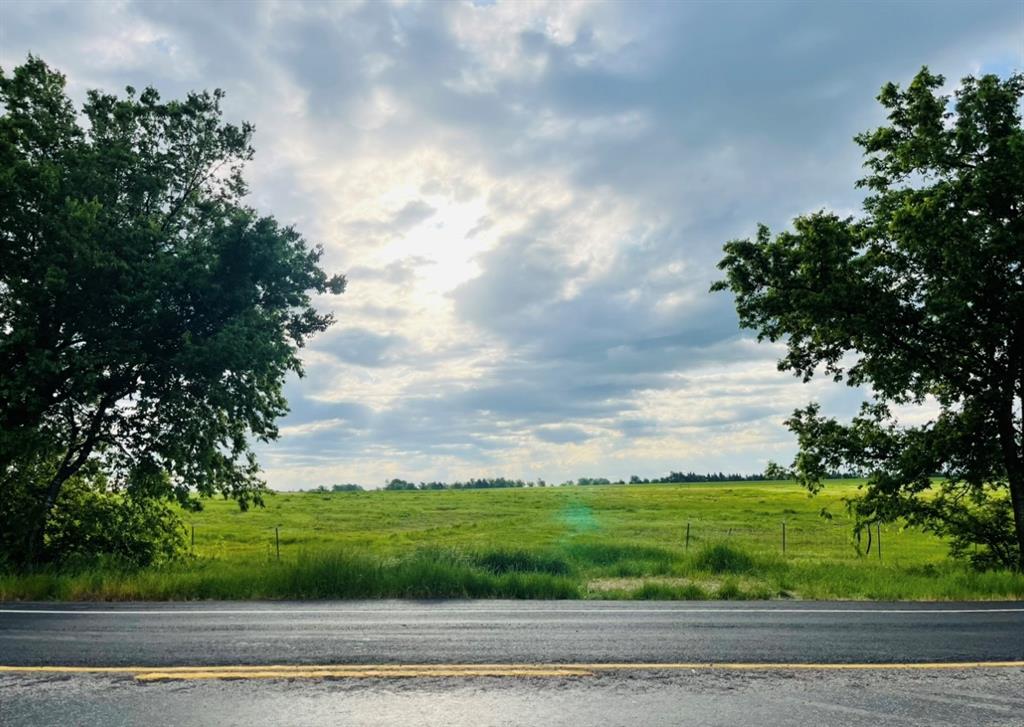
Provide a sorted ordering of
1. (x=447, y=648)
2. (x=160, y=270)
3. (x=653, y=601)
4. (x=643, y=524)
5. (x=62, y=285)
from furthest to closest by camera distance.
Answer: (x=643, y=524), (x=160, y=270), (x=62, y=285), (x=653, y=601), (x=447, y=648)

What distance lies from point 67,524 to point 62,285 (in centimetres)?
702

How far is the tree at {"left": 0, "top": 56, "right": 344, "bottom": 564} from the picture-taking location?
1778cm

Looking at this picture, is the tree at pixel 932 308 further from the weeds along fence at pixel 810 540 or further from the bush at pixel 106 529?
the bush at pixel 106 529

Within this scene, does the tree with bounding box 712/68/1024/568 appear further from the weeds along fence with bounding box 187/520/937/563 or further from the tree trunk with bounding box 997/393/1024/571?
the weeds along fence with bounding box 187/520/937/563

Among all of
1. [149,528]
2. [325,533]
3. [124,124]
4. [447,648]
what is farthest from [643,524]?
[447,648]

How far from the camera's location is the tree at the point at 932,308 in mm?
17891

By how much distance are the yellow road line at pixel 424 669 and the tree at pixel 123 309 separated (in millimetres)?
12394

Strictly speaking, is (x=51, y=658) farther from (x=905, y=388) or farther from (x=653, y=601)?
(x=905, y=388)

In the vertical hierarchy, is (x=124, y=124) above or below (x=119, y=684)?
above

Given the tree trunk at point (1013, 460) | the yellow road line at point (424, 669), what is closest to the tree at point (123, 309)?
the yellow road line at point (424, 669)

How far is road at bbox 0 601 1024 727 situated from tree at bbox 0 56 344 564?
922 cm

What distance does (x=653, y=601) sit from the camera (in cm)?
1305

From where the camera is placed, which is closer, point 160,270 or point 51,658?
point 51,658

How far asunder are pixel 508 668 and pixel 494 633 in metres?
1.96
